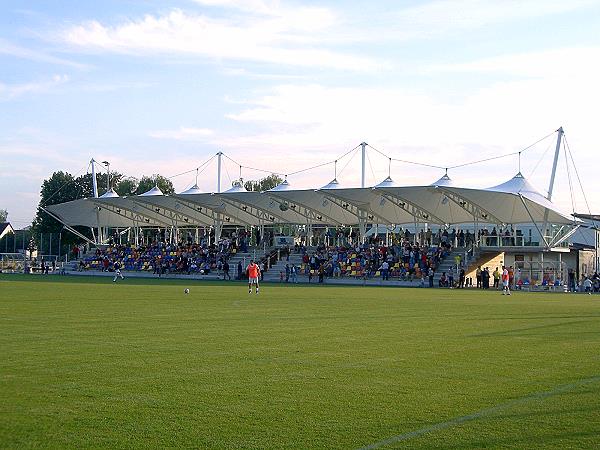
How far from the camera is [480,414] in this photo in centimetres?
893

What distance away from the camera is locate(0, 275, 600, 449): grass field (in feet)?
25.8

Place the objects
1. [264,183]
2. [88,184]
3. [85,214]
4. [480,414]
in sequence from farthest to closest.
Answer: [264,183]
[88,184]
[85,214]
[480,414]

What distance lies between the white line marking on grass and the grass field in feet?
0.07

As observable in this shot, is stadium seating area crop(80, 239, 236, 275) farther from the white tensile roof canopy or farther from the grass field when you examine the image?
the grass field

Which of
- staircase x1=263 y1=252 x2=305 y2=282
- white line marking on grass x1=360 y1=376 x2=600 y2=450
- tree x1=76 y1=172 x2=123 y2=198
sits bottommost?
white line marking on grass x1=360 y1=376 x2=600 y2=450

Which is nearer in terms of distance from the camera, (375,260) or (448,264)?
(448,264)

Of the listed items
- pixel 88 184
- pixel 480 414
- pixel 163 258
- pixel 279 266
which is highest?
pixel 88 184

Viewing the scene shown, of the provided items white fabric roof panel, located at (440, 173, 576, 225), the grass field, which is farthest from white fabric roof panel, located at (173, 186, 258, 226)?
the grass field

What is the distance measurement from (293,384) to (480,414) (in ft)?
8.86

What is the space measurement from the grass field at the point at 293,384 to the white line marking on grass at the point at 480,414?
0.07 ft

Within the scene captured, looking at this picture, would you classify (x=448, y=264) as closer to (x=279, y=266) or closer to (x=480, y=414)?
(x=279, y=266)

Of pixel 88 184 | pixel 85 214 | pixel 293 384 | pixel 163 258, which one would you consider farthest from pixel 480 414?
pixel 88 184

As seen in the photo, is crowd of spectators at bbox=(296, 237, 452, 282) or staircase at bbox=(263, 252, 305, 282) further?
staircase at bbox=(263, 252, 305, 282)

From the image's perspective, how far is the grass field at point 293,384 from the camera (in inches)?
310
